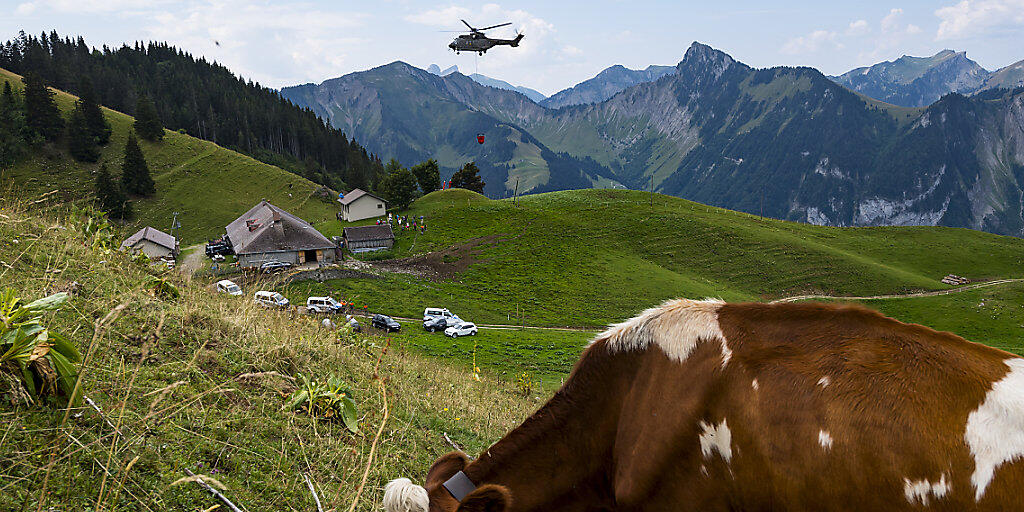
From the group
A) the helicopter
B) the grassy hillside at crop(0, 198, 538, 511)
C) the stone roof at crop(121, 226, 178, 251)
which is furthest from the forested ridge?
the grassy hillside at crop(0, 198, 538, 511)

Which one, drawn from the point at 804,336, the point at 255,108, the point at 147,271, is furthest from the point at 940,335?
the point at 255,108

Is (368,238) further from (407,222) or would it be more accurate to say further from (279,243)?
(279,243)

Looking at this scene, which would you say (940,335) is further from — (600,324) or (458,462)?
(600,324)

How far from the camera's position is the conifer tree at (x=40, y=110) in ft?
258

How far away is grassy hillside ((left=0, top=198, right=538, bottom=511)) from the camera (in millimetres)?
3381

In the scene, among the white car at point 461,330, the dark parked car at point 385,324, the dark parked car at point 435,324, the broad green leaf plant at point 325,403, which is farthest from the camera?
the dark parked car at point 435,324

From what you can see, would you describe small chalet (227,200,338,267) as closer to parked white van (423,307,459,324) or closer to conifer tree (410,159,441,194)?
parked white van (423,307,459,324)

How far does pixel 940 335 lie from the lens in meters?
3.13

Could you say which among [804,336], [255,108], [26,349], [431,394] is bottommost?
[431,394]

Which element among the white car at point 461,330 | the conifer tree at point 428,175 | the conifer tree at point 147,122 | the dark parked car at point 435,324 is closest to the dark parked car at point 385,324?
the dark parked car at point 435,324

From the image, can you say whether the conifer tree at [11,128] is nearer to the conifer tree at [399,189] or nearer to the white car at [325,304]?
the conifer tree at [399,189]

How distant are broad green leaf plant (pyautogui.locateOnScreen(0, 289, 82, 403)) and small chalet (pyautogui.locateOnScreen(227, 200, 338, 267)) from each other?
190 feet

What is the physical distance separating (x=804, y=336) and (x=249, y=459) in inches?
200

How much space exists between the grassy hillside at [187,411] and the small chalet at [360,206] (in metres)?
74.0
